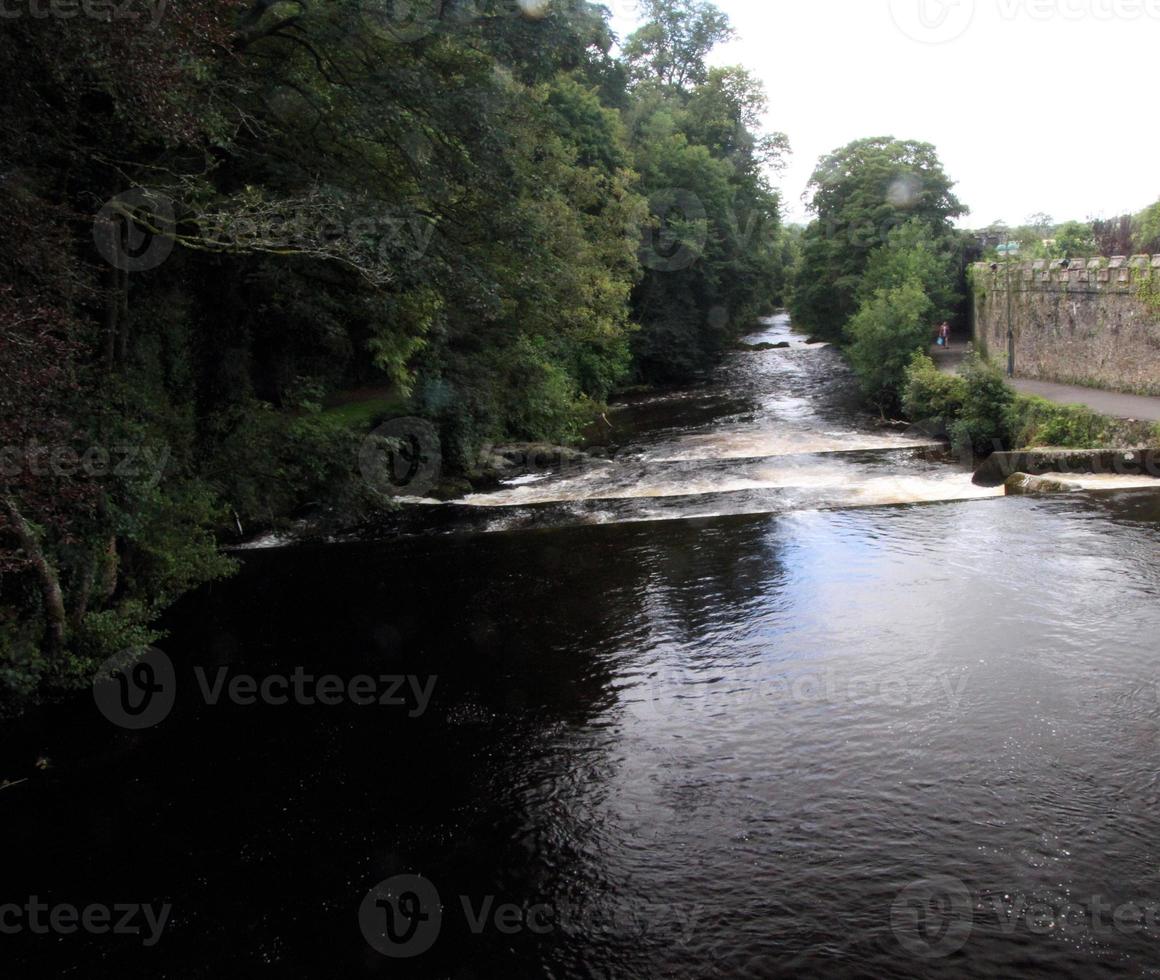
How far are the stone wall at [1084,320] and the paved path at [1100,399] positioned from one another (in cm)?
35

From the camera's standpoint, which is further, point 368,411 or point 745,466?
point 368,411

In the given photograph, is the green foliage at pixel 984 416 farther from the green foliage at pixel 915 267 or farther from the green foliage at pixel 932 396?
the green foliage at pixel 915 267

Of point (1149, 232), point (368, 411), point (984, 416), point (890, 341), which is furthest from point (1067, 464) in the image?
point (1149, 232)

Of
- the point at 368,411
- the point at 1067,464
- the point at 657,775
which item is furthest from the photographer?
the point at 368,411

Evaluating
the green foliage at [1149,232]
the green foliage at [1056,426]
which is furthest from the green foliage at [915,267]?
the green foliage at [1056,426]

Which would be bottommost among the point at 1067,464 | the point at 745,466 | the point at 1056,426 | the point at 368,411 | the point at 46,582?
the point at 745,466

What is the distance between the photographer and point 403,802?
6.47 m

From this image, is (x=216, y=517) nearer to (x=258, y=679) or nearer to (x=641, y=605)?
(x=258, y=679)

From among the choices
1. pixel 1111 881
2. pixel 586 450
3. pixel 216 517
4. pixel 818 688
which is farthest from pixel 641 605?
pixel 586 450

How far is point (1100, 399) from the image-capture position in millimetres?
18359

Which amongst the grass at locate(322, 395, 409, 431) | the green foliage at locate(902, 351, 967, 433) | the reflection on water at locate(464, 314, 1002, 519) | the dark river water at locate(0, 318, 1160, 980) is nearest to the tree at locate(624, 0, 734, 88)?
the reflection on water at locate(464, 314, 1002, 519)

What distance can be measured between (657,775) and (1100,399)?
644 inches

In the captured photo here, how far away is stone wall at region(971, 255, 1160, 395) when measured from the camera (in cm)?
1803

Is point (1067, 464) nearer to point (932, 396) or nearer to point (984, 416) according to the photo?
point (984, 416)
